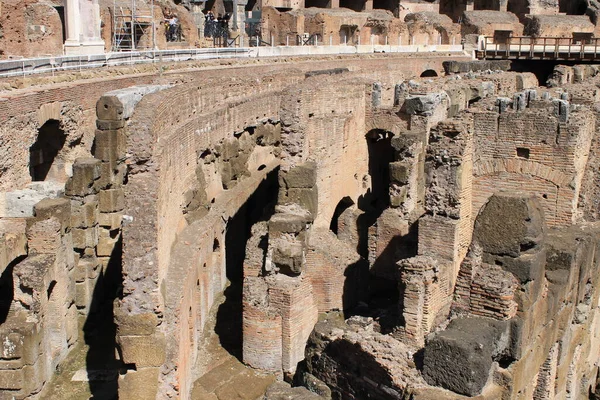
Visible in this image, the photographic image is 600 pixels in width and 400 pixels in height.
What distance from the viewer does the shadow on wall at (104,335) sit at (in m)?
9.34

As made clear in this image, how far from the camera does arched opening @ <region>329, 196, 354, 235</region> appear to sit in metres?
14.2

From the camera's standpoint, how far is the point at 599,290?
30.7 feet

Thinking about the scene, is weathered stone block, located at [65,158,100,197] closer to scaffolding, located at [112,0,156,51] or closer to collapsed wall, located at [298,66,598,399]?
collapsed wall, located at [298,66,598,399]

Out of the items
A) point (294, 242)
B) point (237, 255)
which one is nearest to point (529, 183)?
point (294, 242)

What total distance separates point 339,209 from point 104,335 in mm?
5324

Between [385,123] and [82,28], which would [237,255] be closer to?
[385,123]

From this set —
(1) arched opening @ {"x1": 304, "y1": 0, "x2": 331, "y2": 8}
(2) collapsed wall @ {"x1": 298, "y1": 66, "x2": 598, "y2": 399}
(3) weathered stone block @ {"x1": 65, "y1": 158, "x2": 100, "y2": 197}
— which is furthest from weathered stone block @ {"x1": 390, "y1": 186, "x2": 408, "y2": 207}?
(1) arched opening @ {"x1": 304, "y1": 0, "x2": 331, "y2": 8}

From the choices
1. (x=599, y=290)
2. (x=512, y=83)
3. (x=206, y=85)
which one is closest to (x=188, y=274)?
(x=206, y=85)

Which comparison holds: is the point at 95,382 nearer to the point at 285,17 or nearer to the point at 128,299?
the point at 128,299

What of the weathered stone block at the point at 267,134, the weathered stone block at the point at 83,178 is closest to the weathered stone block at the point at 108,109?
the weathered stone block at the point at 83,178

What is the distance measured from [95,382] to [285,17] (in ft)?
83.7

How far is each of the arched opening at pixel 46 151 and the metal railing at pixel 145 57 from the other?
3.96 ft

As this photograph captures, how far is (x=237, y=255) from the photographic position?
45.3 ft

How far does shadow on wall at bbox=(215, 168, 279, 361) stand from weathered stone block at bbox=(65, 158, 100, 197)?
2649 millimetres
